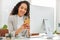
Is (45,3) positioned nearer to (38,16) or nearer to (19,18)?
(38,16)

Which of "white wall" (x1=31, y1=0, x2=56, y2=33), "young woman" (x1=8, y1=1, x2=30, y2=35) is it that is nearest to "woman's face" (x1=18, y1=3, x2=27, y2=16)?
"young woman" (x1=8, y1=1, x2=30, y2=35)

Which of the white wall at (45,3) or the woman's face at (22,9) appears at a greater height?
the white wall at (45,3)

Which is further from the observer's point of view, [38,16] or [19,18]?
[38,16]

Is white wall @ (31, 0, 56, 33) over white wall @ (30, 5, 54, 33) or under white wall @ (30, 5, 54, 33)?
over

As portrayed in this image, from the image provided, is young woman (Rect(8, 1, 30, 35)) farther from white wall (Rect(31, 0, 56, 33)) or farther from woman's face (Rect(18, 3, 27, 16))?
white wall (Rect(31, 0, 56, 33))

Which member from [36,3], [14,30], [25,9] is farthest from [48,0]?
[14,30]

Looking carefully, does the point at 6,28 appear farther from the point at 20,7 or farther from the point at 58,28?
the point at 58,28

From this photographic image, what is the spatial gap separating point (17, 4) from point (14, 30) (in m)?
0.27

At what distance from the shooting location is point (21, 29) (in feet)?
4.00

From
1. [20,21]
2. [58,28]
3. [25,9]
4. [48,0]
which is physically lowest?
[58,28]

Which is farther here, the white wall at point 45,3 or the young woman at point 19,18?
the white wall at point 45,3

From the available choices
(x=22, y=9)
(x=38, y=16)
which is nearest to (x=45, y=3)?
(x=38, y=16)

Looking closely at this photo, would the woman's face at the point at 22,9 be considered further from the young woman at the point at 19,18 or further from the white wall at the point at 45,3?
the white wall at the point at 45,3

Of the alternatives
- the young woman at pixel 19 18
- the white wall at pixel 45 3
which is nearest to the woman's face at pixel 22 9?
the young woman at pixel 19 18
